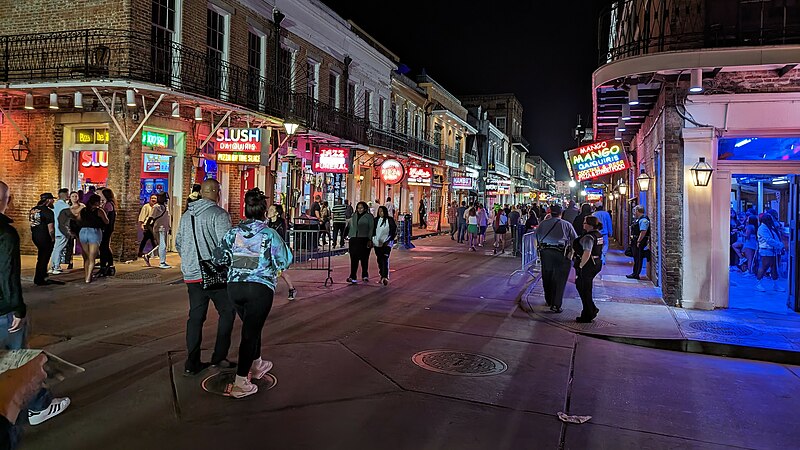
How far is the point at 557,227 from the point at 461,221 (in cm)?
1570

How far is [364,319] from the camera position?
8.73 m

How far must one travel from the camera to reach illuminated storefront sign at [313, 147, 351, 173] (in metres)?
21.4

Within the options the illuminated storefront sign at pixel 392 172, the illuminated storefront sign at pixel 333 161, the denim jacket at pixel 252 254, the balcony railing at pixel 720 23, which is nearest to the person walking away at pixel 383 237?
the balcony railing at pixel 720 23

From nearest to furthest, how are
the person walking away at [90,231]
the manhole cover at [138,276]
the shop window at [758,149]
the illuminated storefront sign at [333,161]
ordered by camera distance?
the shop window at [758,149] < the person walking away at [90,231] < the manhole cover at [138,276] < the illuminated storefront sign at [333,161]

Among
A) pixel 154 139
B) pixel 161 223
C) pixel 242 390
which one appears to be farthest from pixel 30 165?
pixel 242 390

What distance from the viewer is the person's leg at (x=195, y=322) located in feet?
18.4

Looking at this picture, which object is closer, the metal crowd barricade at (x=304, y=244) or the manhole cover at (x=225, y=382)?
the manhole cover at (x=225, y=382)

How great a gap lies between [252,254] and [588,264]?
5664mm

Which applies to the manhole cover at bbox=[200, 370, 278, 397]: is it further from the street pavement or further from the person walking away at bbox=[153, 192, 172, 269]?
the person walking away at bbox=[153, 192, 172, 269]

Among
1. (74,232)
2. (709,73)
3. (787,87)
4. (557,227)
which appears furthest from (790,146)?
(74,232)

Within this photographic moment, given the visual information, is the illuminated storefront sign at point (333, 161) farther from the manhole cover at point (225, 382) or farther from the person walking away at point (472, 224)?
the manhole cover at point (225, 382)

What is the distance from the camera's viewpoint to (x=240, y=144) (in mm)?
15805

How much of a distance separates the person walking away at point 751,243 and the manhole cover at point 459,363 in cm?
956

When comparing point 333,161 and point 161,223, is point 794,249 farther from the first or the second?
point 333,161
